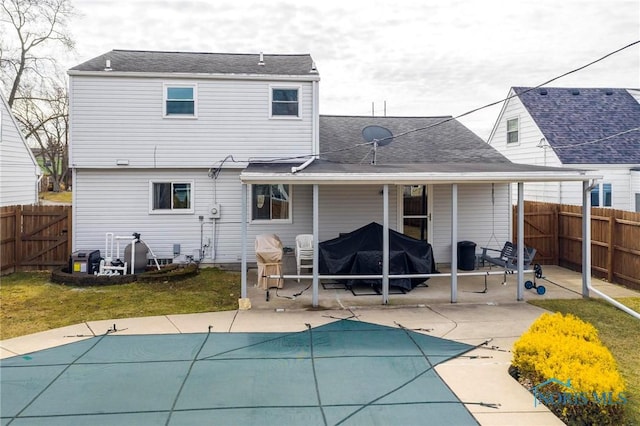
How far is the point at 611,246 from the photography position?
35.1 ft

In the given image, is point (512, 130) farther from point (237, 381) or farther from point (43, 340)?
point (43, 340)

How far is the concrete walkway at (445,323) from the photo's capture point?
4.95 metres

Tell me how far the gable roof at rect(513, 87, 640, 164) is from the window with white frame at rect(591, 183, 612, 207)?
88 cm

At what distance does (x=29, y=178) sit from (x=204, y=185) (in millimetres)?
10923

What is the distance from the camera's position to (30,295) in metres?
9.64

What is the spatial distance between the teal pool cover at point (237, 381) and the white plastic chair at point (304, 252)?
375 cm

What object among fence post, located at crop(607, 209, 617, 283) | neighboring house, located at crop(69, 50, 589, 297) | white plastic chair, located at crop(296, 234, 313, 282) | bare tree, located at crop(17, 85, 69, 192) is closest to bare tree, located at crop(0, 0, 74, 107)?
bare tree, located at crop(17, 85, 69, 192)

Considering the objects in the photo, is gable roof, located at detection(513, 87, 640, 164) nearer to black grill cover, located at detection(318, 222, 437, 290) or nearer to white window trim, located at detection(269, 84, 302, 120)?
white window trim, located at detection(269, 84, 302, 120)

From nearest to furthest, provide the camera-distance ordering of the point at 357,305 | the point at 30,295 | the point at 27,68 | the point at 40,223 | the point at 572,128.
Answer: the point at 357,305
the point at 30,295
the point at 40,223
the point at 572,128
the point at 27,68

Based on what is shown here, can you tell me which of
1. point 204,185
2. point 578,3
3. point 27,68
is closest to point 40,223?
point 204,185

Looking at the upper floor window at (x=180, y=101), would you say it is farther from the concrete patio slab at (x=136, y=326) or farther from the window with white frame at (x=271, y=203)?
the concrete patio slab at (x=136, y=326)

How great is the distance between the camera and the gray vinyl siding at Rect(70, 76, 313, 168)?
12.1 metres

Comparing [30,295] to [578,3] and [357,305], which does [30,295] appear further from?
[578,3]

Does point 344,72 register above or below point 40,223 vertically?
above
